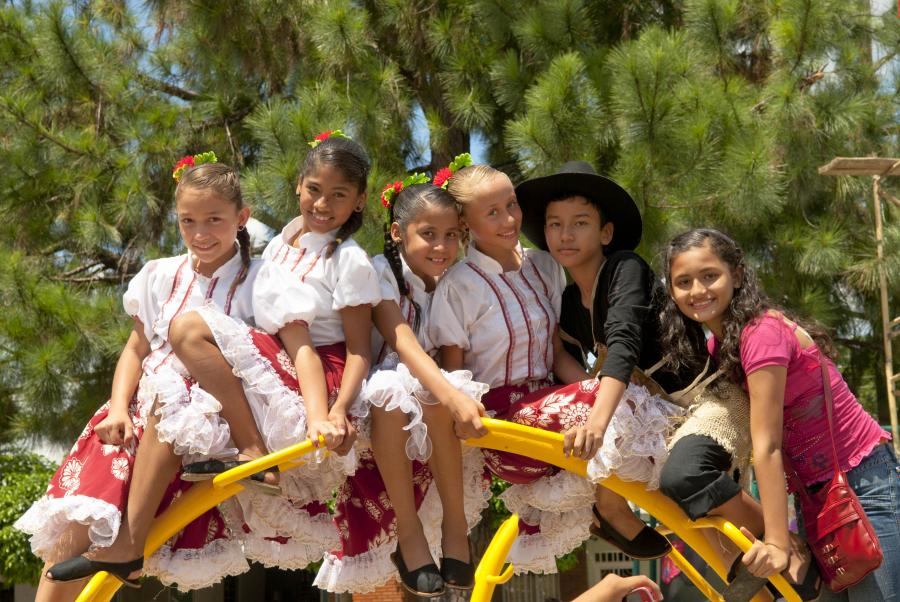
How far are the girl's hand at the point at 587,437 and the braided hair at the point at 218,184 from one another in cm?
123

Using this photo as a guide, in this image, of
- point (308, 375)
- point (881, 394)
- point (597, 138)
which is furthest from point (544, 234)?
point (881, 394)

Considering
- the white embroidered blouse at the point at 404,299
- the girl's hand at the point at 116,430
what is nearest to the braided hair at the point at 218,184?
the white embroidered blouse at the point at 404,299

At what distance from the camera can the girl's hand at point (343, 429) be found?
3.33 m

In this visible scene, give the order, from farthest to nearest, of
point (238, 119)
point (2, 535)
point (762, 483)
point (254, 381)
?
point (2, 535) < point (238, 119) < point (254, 381) < point (762, 483)

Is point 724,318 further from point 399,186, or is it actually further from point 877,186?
point 877,186

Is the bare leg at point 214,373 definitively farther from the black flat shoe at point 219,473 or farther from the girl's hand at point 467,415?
the girl's hand at point 467,415

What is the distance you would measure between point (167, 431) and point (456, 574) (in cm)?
101

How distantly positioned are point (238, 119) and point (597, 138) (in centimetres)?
323

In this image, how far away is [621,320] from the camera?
342cm

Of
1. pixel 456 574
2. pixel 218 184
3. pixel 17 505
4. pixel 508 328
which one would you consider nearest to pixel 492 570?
pixel 456 574

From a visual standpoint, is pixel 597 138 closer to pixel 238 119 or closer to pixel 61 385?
pixel 238 119

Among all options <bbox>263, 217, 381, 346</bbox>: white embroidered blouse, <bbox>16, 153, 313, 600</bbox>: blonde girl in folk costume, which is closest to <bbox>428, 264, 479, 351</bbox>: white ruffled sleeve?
<bbox>263, 217, 381, 346</bbox>: white embroidered blouse

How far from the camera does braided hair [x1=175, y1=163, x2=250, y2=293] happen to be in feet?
11.9

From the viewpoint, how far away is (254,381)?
3.40 meters
